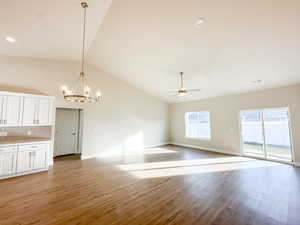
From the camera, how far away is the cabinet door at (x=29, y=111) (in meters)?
4.01

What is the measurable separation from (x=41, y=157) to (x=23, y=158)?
405 millimetres

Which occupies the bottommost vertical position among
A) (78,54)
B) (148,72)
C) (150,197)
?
(150,197)

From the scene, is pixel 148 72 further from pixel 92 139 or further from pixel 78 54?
pixel 92 139

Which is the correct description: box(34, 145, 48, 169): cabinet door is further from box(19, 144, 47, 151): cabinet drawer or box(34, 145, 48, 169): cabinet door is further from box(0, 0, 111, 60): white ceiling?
box(0, 0, 111, 60): white ceiling

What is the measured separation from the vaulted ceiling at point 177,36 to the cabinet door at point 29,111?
1.53 metres

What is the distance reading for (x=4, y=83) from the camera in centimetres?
411

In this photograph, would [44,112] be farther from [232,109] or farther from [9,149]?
[232,109]

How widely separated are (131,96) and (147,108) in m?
1.26

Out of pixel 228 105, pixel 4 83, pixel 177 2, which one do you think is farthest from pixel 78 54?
pixel 228 105

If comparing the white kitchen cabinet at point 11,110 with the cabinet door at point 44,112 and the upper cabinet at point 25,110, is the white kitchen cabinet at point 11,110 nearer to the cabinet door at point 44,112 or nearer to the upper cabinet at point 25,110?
the upper cabinet at point 25,110

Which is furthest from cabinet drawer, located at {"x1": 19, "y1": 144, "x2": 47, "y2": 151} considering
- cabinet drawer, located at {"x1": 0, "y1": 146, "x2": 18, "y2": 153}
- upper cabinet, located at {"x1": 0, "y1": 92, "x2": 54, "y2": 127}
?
upper cabinet, located at {"x1": 0, "y1": 92, "x2": 54, "y2": 127}

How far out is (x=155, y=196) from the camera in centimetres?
267

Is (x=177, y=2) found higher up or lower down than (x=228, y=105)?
higher up

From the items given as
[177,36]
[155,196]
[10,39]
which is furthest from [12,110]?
[177,36]
